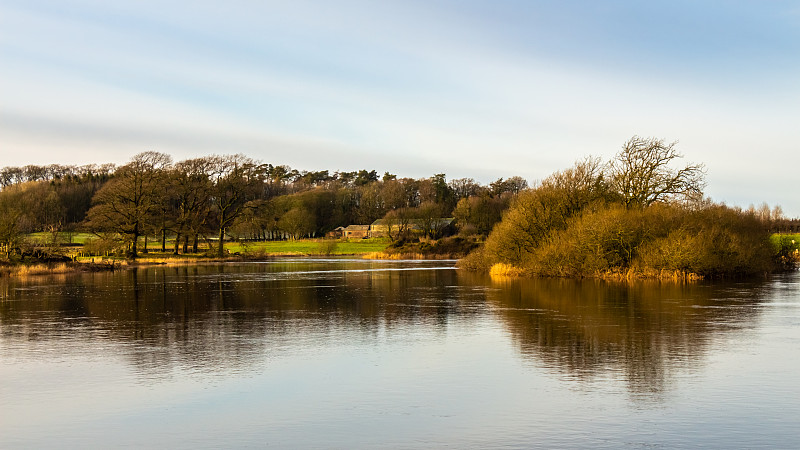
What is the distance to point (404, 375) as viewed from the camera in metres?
13.2

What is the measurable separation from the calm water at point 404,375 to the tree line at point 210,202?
1232 inches

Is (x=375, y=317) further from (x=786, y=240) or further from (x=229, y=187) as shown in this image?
(x=229, y=187)

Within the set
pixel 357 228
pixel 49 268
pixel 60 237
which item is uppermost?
pixel 357 228

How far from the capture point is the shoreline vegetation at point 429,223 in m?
38.1

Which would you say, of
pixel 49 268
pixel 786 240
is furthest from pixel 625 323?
pixel 49 268

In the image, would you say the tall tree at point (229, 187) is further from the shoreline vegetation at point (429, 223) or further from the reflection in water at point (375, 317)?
the reflection in water at point (375, 317)

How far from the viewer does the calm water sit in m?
9.45

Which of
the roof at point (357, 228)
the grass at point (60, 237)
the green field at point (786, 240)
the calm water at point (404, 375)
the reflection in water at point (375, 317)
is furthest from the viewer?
the roof at point (357, 228)

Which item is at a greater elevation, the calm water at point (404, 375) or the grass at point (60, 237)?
the grass at point (60, 237)

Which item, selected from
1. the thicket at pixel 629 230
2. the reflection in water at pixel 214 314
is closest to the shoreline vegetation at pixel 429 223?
the thicket at pixel 629 230

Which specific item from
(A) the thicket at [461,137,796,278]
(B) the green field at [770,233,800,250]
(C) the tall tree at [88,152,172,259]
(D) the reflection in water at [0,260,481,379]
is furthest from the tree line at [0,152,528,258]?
(B) the green field at [770,233,800,250]

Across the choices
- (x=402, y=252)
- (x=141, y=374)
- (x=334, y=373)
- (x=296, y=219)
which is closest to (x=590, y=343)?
(x=334, y=373)

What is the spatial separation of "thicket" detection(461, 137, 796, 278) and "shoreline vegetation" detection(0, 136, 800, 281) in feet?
0.24

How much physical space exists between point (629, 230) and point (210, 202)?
52.8 metres
